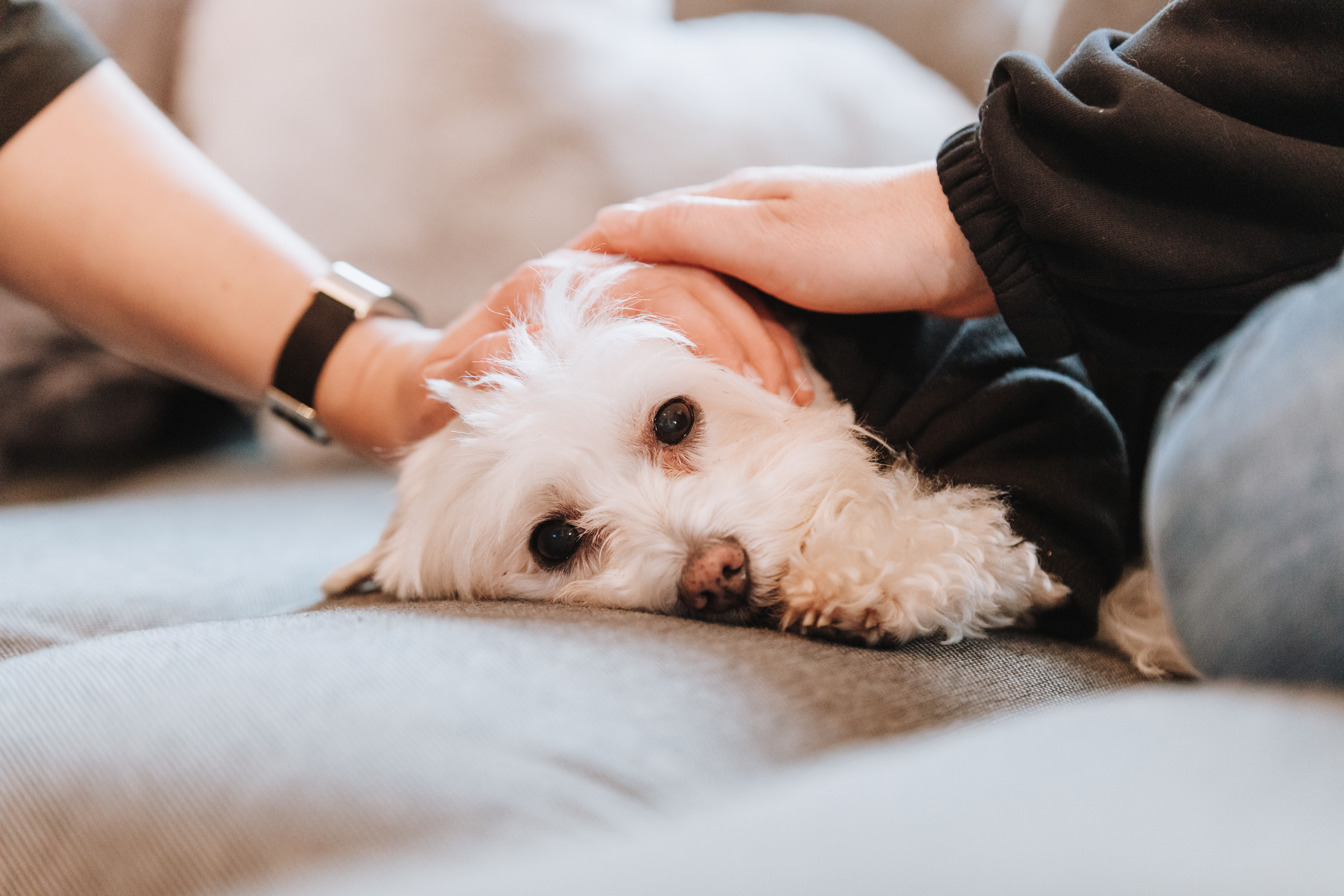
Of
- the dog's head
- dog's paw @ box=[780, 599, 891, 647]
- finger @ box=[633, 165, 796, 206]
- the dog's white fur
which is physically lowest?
the dog's white fur

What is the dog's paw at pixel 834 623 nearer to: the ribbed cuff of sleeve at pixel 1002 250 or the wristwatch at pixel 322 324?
the ribbed cuff of sleeve at pixel 1002 250

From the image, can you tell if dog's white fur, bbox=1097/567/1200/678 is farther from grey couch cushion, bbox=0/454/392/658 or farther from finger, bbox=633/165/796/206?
grey couch cushion, bbox=0/454/392/658

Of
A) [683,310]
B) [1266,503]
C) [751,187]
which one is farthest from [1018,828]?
[751,187]

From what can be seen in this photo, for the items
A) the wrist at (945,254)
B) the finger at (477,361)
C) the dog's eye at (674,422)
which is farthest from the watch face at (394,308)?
the wrist at (945,254)

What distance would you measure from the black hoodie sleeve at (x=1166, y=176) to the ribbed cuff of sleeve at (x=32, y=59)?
5.41 ft

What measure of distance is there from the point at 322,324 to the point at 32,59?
2.29 ft

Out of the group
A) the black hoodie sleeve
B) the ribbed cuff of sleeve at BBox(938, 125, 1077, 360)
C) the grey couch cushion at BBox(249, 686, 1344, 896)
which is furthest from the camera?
the ribbed cuff of sleeve at BBox(938, 125, 1077, 360)

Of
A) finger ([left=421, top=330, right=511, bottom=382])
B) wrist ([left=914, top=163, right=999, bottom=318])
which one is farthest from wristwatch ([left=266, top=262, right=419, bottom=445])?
wrist ([left=914, top=163, right=999, bottom=318])

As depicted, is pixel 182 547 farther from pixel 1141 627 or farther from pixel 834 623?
pixel 1141 627

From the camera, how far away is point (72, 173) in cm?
167

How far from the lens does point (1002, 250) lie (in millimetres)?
1128

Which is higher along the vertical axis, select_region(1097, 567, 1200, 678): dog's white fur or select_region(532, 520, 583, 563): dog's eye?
select_region(532, 520, 583, 563): dog's eye

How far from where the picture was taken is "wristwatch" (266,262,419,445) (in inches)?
67.3

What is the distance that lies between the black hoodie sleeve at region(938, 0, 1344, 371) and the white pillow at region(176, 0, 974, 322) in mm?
888
